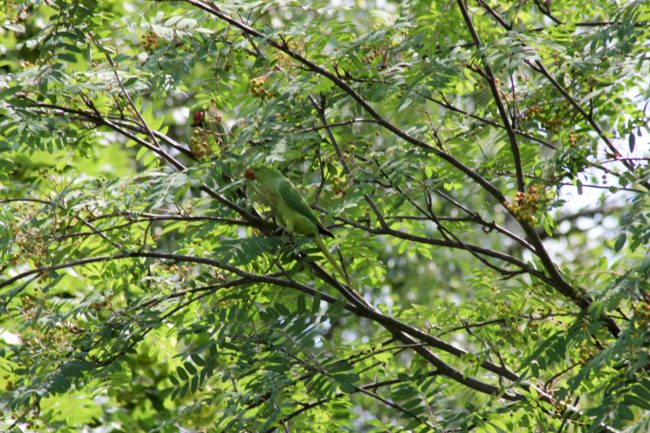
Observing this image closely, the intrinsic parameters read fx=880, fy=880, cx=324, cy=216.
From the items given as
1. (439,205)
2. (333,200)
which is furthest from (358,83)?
(439,205)

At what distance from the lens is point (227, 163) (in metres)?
3.22

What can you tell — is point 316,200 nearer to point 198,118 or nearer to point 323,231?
point 323,231

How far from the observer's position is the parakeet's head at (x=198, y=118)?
3.72 m

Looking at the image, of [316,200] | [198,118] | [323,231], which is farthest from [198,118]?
[323,231]

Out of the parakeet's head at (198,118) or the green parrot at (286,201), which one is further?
the parakeet's head at (198,118)

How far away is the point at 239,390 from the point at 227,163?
1.13 metres

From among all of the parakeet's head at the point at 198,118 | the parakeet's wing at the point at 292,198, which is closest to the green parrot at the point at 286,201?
the parakeet's wing at the point at 292,198

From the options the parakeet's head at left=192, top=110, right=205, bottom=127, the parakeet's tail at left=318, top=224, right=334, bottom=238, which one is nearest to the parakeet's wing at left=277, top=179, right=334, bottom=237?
the parakeet's tail at left=318, top=224, right=334, bottom=238

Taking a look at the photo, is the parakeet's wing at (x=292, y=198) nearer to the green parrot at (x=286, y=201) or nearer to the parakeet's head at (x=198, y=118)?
the green parrot at (x=286, y=201)

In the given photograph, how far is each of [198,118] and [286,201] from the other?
675mm

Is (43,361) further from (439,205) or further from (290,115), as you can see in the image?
(439,205)

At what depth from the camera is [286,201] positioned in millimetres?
3330

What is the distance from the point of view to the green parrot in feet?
10.9

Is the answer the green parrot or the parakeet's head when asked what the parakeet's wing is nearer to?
the green parrot
